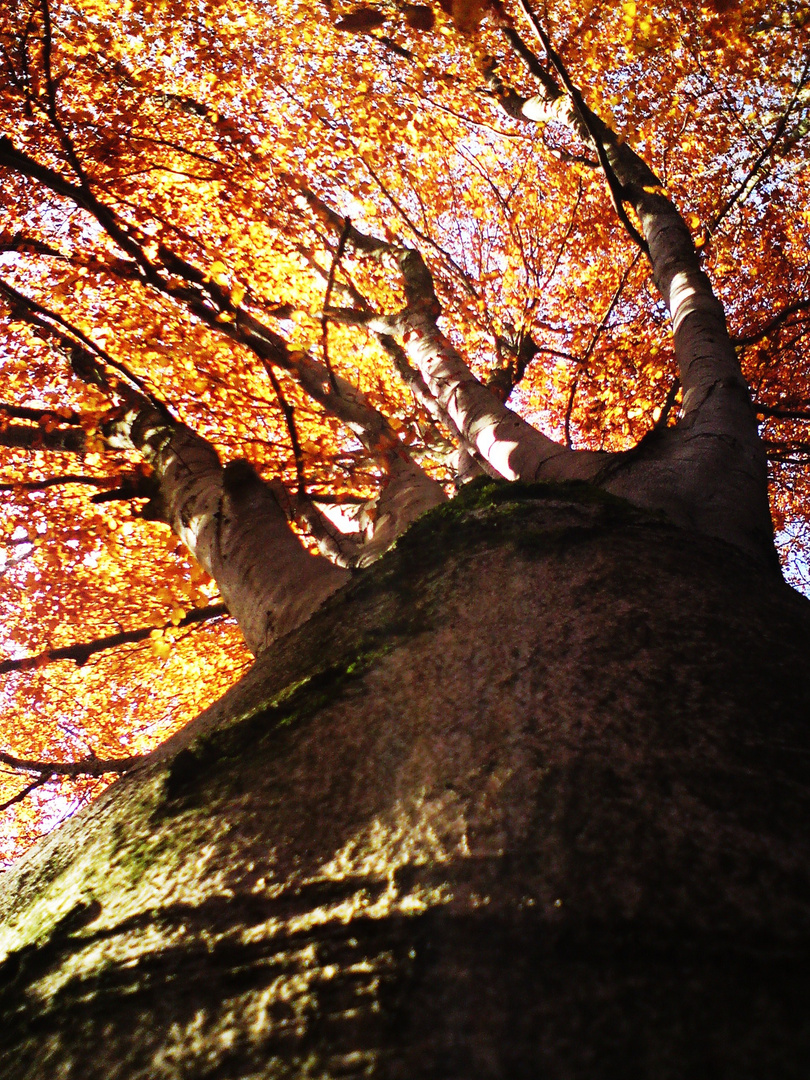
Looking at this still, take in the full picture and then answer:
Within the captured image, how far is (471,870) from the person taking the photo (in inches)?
37.9

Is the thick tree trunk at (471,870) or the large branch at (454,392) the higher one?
the large branch at (454,392)

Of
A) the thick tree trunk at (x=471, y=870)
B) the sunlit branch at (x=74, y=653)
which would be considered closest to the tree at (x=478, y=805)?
the thick tree trunk at (x=471, y=870)

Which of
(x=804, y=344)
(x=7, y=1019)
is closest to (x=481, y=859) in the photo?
(x=7, y=1019)

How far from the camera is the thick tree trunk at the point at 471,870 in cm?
77

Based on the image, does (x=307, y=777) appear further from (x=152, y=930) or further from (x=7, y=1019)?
(x=7, y=1019)

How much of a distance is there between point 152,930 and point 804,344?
43.1 ft

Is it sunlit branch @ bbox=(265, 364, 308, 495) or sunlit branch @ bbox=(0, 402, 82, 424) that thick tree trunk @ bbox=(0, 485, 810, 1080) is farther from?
sunlit branch @ bbox=(0, 402, 82, 424)

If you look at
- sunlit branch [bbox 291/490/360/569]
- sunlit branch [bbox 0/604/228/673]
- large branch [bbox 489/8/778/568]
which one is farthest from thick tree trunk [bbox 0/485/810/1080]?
sunlit branch [bbox 0/604/228/673]

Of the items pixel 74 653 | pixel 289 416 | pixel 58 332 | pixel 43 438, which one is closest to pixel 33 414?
pixel 43 438

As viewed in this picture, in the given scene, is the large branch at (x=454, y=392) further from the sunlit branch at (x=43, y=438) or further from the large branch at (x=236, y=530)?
the sunlit branch at (x=43, y=438)

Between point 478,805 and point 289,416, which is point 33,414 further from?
point 478,805

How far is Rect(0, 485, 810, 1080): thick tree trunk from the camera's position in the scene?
2.53ft

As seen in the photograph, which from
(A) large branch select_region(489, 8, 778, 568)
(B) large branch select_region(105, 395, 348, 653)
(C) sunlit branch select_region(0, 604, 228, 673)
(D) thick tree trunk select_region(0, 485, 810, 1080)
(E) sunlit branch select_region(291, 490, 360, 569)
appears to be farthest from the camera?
(C) sunlit branch select_region(0, 604, 228, 673)

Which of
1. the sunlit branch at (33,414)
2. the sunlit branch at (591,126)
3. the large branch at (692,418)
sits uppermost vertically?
the sunlit branch at (33,414)
